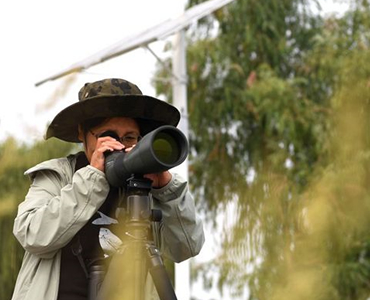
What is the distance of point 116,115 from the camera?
7.49 ft

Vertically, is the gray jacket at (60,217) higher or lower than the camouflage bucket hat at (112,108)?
lower

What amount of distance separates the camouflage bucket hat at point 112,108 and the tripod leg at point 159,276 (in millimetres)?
436

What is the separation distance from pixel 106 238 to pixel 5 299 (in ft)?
10.9

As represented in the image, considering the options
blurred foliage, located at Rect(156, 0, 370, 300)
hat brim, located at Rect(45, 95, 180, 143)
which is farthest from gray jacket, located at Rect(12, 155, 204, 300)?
blurred foliage, located at Rect(156, 0, 370, 300)

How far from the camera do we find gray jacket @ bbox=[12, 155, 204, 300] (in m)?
2.06

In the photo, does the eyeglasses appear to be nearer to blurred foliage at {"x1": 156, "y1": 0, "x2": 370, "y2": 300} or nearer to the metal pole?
blurred foliage at {"x1": 156, "y1": 0, "x2": 370, "y2": 300}

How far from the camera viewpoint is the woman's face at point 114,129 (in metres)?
2.28

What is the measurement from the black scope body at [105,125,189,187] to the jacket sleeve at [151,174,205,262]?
205mm

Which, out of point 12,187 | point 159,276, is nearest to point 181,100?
point 12,187

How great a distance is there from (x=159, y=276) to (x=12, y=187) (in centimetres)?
242

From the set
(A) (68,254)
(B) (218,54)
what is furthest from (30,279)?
(B) (218,54)

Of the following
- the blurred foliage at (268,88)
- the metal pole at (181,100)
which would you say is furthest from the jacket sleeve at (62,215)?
the metal pole at (181,100)

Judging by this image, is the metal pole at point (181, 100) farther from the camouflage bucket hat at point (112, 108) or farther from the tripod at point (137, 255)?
the tripod at point (137, 255)

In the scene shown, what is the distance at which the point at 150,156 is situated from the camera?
193 centimetres
